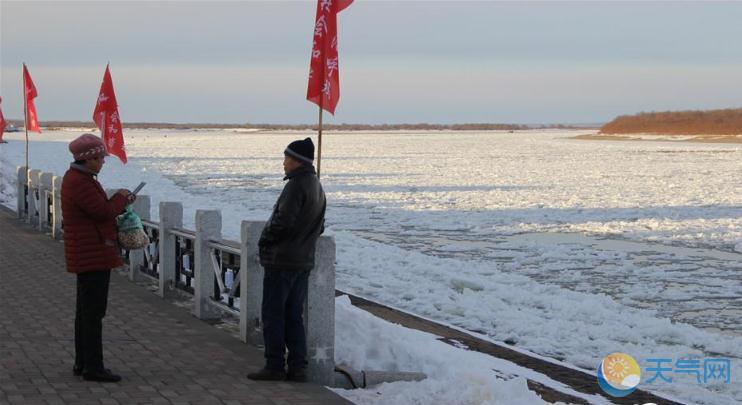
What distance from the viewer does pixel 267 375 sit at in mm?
7289

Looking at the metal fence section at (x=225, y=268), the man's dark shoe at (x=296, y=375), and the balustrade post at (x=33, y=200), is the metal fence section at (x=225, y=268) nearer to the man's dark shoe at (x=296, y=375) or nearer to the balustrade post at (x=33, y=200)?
the man's dark shoe at (x=296, y=375)

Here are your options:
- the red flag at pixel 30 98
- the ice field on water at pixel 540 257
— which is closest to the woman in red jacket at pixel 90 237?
the ice field on water at pixel 540 257

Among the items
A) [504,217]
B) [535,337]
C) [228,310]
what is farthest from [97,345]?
[504,217]

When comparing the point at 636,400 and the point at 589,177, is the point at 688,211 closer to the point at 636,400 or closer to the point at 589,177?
the point at 589,177

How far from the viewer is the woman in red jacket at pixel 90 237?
6.99 meters

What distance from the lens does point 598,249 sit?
17031 mm

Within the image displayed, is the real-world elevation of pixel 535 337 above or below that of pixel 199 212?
below

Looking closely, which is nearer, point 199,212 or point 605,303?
point 199,212

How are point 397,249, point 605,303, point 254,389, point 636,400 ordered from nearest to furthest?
point 254,389 < point 636,400 < point 605,303 < point 397,249

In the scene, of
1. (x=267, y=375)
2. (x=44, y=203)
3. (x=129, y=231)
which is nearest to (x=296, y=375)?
(x=267, y=375)

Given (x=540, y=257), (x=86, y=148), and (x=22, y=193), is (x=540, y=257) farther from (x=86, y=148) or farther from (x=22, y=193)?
(x=22, y=193)

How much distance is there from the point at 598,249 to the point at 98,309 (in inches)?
447

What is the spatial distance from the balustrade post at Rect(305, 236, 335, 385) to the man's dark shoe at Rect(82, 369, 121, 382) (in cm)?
140

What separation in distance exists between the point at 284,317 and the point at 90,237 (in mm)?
1469
